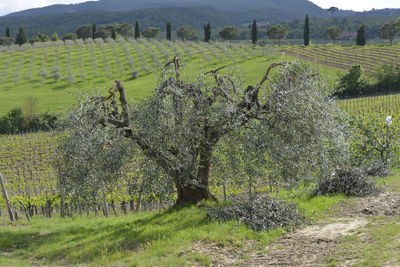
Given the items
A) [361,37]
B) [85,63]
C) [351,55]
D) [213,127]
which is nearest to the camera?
[213,127]

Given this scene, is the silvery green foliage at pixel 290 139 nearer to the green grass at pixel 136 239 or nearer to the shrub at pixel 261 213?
the shrub at pixel 261 213

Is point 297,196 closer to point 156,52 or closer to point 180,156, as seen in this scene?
point 180,156

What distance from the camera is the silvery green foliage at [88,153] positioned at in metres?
14.8

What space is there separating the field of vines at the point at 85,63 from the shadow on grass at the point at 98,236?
66.1 metres

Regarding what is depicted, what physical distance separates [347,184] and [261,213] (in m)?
5.32

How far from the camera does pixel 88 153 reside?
1477 cm

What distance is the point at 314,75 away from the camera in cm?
1586

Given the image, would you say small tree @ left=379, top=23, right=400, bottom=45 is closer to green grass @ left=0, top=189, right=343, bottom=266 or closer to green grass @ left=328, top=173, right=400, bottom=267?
green grass @ left=0, top=189, right=343, bottom=266

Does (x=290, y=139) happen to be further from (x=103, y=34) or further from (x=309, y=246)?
(x=103, y=34)

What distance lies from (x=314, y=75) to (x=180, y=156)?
497 centimetres

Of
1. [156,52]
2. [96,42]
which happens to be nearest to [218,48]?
[156,52]

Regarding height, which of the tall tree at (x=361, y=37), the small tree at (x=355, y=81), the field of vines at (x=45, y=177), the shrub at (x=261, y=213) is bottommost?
the field of vines at (x=45, y=177)

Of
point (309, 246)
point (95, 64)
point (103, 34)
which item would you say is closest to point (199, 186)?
point (309, 246)

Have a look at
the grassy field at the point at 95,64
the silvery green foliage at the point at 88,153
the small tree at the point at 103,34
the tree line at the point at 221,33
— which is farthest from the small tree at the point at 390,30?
the silvery green foliage at the point at 88,153
